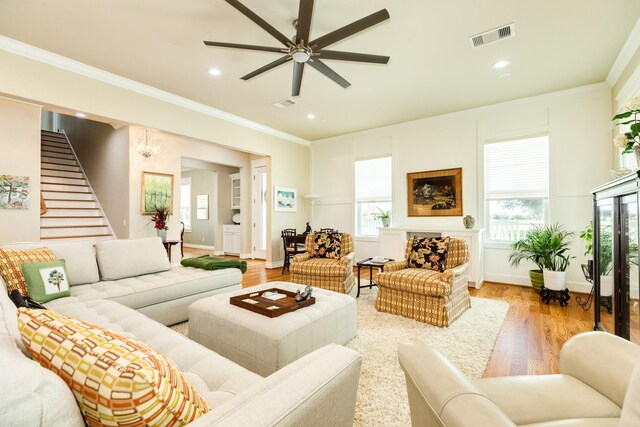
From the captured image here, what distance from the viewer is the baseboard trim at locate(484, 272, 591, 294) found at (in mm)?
4176

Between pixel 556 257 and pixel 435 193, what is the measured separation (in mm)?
2010

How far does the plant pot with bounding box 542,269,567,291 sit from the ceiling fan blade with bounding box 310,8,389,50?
3734 millimetres

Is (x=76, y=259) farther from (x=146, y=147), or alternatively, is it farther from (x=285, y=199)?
(x=285, y=199)

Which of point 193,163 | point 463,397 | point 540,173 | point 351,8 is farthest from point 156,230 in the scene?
point 540,173

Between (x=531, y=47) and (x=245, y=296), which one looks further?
(x=531, y=47)

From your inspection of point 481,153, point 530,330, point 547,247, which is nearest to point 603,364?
point 530,330

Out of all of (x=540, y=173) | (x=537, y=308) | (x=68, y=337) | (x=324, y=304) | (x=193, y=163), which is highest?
(x=193, y=163)

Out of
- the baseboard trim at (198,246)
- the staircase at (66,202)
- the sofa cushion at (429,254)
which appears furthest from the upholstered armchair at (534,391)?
the baseboard trim at (198,246)

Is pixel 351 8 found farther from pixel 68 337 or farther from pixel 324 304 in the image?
pixel 68 337

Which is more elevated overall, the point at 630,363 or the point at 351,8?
the point at 351,8

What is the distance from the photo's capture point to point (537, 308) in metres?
3.55

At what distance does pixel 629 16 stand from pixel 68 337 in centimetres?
449

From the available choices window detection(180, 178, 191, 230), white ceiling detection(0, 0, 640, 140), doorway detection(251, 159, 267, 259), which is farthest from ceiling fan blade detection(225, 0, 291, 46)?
window detection(180, 178, 191, 230)

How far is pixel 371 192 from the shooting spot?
628 cm
